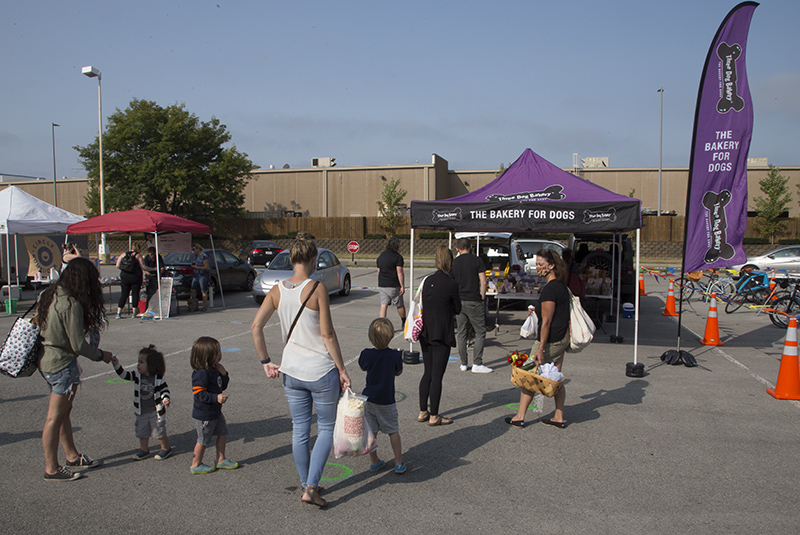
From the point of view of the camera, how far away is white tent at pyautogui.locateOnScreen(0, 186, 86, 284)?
42.4 ft

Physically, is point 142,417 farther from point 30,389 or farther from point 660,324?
point 660,324

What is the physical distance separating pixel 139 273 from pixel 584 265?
9821 mm

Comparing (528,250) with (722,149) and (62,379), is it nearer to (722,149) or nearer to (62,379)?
(722,149)

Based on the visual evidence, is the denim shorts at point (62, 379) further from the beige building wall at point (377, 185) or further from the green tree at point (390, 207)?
the beige building wall at point (377, 185)

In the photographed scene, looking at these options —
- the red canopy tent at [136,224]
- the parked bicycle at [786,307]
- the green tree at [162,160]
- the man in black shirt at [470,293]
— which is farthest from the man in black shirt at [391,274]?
the green tree at [162,160]

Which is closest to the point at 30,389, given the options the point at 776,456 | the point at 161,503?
the point at 161,503

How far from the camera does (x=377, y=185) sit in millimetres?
43531

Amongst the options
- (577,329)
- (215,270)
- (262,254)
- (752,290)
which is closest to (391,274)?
(577,329)

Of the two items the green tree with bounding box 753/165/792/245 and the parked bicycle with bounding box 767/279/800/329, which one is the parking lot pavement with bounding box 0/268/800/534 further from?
the green tree with bounding box 753/165/792/245

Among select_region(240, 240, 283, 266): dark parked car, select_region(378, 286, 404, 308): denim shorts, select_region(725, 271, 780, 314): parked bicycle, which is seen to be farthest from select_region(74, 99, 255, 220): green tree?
→ select_region(725, 271, 780, 314): parked bicycle

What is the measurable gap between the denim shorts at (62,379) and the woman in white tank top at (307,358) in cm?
162

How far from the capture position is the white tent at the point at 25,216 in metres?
12.9

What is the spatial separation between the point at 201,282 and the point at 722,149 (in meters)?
11.3

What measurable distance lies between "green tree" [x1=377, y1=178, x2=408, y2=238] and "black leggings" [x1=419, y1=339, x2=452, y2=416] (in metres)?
33.9
